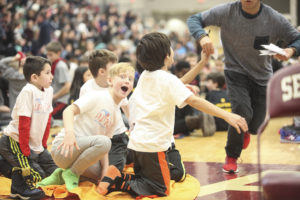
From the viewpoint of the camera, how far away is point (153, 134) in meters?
3.30

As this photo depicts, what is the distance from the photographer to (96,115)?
11.8ft

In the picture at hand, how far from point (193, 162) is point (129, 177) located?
1.24m

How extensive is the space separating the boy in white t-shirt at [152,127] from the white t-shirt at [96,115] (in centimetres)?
34

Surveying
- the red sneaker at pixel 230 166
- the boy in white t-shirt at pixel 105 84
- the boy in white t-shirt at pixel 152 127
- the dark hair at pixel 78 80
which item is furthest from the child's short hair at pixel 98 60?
the dark hair at pixel 78 80

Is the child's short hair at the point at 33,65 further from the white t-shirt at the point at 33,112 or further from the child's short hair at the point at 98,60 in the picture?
the child's short hair at the point at 98,60

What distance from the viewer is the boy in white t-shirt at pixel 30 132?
11.9 ft

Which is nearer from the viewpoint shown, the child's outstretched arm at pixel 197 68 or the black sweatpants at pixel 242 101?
the child's outstretched arm at pixel 197 68

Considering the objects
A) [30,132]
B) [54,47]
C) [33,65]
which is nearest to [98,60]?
[33,65]

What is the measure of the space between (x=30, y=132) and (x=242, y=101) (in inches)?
71.3

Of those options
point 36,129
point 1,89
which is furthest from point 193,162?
point 1,89

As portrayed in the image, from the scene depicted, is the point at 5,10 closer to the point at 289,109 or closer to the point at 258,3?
the point at 258,3

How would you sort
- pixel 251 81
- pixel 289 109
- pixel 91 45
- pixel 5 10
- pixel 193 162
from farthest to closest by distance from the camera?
pixel 91 45
pixel 5 10
pixel 193 162
pixel 251 81
pixel 289 109

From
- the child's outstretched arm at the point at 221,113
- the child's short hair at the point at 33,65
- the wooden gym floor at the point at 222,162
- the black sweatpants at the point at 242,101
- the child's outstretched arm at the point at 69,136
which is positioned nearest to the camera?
the child's outstretched arm at the point at 221,113

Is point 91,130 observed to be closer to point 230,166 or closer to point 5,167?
point 5,167
